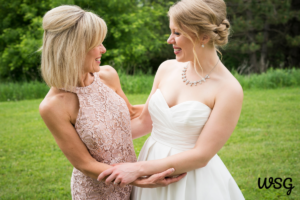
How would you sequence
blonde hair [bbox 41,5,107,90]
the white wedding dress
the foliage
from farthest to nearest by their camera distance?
the foliage, the white wedding dress, blonde hair [bbox 41,5,107,90]

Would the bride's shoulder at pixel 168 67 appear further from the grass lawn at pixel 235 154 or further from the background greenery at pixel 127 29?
the background greenery at pixel 127 29

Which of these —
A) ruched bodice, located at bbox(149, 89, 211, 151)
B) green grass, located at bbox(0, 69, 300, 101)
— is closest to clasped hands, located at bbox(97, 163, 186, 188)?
ruched bodice, located at bbox(149, 89, 211, 151)

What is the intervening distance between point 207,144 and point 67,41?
1.33 m

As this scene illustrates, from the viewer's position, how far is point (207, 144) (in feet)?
7.26

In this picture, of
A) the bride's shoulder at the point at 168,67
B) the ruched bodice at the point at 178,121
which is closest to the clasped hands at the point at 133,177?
the ruched bodice at the point at 178,121

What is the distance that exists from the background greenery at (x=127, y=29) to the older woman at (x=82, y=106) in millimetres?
11038

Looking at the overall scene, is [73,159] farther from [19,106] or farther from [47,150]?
[19,106]

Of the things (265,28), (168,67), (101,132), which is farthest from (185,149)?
(265,28)

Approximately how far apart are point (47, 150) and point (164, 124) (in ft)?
15.5

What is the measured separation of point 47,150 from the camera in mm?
6453

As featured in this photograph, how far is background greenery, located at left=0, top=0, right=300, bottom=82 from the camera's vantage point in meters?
14.7

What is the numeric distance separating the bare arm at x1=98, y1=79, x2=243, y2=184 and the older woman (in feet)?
0.25

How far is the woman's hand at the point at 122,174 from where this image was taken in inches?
88.8
